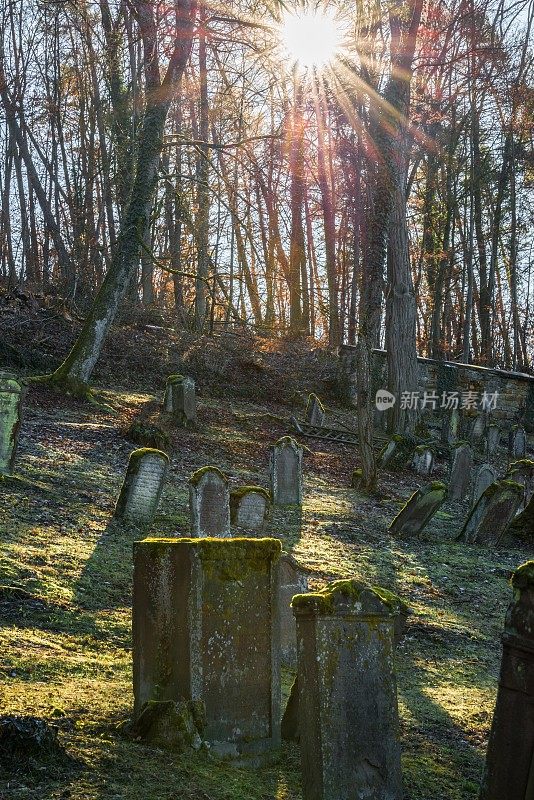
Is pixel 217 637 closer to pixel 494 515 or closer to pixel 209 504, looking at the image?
pixel 209 504

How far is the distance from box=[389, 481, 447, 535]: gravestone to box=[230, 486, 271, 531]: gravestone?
2.77m

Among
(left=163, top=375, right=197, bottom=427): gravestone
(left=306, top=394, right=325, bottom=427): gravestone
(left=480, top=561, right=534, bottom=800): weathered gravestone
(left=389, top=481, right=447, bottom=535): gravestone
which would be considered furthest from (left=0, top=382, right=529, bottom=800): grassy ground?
(left=306, top=394, right=325, bottom=427): gravestone

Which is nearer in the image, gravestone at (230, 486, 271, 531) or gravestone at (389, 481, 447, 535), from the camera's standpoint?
gravestone at (230, 486, 271, 531)

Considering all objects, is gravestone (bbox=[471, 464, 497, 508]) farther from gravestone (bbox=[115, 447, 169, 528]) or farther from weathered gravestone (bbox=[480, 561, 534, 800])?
weathered gravestone (bbox=[480, 561, 534, 800])

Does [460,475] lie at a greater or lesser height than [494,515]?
greater

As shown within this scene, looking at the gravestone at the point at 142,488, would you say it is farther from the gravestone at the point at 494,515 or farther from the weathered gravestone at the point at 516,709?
the weathered gravestone at the point at 516,709

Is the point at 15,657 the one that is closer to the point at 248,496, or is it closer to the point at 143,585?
the point at 143,585

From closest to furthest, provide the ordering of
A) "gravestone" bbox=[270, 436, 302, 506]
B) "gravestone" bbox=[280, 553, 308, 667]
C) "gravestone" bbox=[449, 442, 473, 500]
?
"gravestone" bbox=[280, 553, 308, 667] < "gravestone" bbox=[270, 436, 302, 506] < "gravestone" bbox=[449, 442, 473, 500]

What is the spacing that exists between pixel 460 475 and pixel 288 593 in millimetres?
10454

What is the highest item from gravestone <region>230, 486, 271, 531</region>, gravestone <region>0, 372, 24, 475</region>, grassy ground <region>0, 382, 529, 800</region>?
gravestone <region>0, 372, 24, 475</region>

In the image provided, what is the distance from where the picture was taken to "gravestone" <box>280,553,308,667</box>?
674 cm

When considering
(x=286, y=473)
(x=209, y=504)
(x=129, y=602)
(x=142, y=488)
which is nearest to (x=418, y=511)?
(x=286, y=473)

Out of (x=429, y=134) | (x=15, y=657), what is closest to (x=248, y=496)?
(x=15, y=657)

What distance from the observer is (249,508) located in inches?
420
